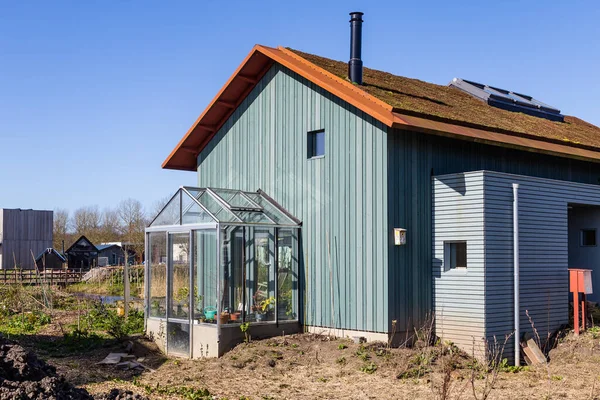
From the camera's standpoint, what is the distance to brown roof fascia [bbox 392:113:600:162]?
43.5 ft

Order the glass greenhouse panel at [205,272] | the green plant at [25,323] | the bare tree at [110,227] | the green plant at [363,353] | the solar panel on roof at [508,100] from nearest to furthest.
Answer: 1. the green plant at [363,353]
2. the glass greenhouse panel at [205,272]
3. the green plant at [25,323]
4. the solar panel on roof at [508,100]
5. the bare tree at [110,227]

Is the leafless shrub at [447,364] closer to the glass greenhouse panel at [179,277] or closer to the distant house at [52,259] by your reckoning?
the glass greenhouse panel at [179,277]

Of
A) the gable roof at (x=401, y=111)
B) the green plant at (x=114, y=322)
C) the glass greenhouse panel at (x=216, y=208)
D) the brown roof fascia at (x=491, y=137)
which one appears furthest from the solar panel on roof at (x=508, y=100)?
the green plant at (x=114, y=322)

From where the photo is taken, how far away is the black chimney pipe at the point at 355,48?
1547cm

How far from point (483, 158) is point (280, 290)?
203 inches

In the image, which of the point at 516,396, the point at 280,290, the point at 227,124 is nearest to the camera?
the point at 516,396

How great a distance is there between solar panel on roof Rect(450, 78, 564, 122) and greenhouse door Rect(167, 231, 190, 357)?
31.7 feet

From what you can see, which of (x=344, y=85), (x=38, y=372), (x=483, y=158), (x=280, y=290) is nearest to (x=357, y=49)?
(x=344, y=85)

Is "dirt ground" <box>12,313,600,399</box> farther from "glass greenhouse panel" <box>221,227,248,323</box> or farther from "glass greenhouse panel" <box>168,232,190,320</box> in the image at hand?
"glass greenhouse panel" <box>168,232,190,320</box>

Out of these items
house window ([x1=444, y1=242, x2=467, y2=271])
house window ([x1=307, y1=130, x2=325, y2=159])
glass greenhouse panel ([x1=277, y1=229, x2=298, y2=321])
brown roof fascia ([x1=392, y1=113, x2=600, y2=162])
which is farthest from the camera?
house window ([x1=307, y1=130, x2=325, y2=159])

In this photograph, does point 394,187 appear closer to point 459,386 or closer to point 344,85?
point 344,85

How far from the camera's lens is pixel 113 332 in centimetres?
1504

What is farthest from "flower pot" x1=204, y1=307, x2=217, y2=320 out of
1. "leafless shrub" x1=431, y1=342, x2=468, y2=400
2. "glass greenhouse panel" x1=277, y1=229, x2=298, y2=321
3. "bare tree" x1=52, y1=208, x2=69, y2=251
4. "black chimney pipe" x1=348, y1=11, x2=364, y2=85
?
"bare tree" x1=52, y1=208, x2=69, y2=251

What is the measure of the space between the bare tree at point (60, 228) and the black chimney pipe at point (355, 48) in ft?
192
